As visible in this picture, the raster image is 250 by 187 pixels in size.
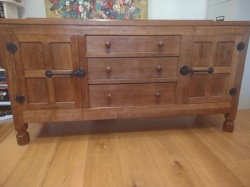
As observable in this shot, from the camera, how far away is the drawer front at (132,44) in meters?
1.00

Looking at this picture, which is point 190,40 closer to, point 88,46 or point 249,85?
point 88,46

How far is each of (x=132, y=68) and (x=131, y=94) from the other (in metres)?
0.16

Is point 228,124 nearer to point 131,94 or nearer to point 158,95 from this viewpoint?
point 158,95

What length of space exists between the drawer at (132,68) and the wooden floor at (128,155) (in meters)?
0.42

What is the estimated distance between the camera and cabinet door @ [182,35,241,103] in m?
1.08

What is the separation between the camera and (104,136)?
1.22m

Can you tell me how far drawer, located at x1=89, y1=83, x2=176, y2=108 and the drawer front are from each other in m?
0.20

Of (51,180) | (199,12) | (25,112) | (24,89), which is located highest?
(199,12)

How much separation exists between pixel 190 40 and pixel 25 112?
3.42 feet

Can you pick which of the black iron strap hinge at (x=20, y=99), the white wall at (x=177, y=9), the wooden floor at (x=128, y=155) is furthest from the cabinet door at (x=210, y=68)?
the black iron strap hinge at (x=20, y=99)

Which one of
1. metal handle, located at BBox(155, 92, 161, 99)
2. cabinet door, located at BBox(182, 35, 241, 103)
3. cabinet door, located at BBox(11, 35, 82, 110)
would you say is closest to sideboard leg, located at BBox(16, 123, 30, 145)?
cabinet door, located at BBox(11, 35, 82, 110)

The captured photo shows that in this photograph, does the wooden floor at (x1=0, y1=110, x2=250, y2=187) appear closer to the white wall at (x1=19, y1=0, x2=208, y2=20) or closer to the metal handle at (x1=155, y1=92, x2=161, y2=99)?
the metal handle at (x1=155, y1=92, x2=161, y2=99)

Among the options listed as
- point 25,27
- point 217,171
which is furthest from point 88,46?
point 217,171

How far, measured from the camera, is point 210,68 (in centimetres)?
111
